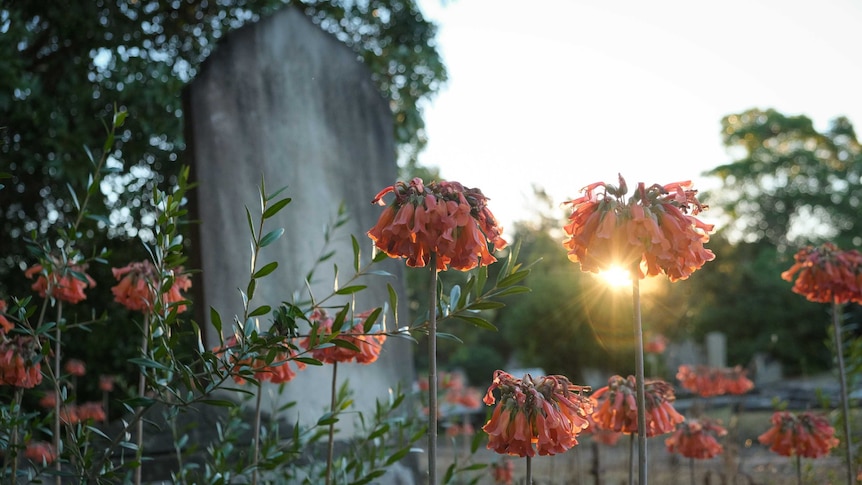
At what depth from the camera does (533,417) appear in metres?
1.90

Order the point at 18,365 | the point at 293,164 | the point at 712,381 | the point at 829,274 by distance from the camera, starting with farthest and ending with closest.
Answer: the point at 712,381 → the point at 293,164 → the point at 829,274 → the point at 18,365

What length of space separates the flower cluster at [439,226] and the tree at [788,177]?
24.1 metres

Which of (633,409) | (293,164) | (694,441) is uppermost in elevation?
(293,164)

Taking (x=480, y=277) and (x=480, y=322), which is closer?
(x=480, y=322)

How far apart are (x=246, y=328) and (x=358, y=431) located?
2.60 metres

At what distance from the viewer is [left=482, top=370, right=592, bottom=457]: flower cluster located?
188cm

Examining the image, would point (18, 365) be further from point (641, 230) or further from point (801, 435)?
point (801, 435)

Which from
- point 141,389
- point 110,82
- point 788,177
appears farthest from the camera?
point 788,177

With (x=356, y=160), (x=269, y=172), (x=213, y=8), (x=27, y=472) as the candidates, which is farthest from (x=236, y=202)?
(x=213, y=8)

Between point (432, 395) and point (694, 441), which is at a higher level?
point (432, 395)

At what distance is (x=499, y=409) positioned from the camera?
1932 mm

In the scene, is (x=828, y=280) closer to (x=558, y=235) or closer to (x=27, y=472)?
(x=27, y=472)

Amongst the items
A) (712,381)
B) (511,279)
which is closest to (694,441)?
(712,381)

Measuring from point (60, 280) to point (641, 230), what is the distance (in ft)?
6.31
